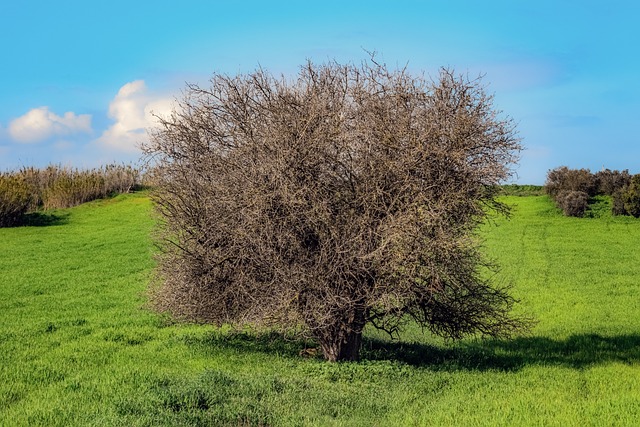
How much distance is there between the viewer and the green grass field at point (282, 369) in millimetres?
10531

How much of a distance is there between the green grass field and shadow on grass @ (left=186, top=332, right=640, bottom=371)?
0.17 feet

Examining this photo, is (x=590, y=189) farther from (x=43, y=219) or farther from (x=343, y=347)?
(x=343, y=347)

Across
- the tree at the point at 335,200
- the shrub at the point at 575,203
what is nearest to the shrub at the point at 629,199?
the shrub at the point at 575,203

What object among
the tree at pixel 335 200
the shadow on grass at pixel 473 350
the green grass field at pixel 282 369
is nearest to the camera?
the green grass field at pixel 282 369

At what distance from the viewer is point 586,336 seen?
1998 centimetres

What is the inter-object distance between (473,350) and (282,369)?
6.02m

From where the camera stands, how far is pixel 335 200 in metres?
13.2

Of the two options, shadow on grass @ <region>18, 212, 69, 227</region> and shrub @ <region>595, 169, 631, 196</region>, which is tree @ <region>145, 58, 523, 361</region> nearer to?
shadow on grass @ <region>18, 212, 69, 227</region>

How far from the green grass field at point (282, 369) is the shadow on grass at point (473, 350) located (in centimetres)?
5

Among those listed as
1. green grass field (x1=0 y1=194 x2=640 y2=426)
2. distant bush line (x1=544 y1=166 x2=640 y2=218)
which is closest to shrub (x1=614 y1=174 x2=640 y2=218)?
distant bush line (x1=544 y1=166 x2=640 y2=218)

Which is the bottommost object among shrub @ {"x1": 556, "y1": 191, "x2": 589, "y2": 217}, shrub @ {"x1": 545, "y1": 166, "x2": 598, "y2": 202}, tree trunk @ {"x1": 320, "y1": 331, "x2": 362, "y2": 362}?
tree trunk @ {"x1": 320, "y1": 331, "x2": 362, "y2": 362}

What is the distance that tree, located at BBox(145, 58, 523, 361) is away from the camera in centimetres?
1293

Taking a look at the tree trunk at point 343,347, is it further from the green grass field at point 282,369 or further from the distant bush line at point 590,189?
the distant bush line at point 590,189

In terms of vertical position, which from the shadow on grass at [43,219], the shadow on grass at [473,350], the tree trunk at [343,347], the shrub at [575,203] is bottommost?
the shadow on grass at [473,350]
